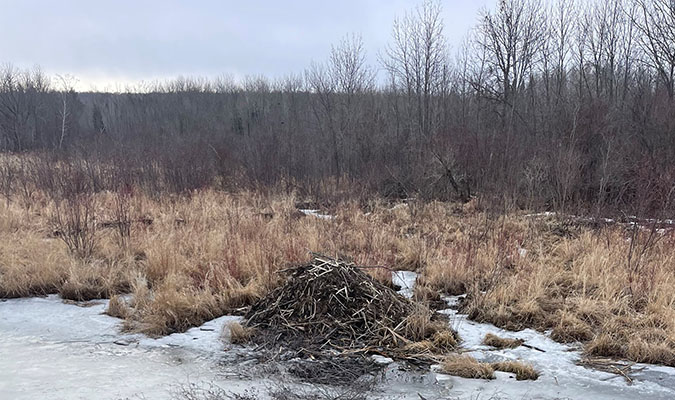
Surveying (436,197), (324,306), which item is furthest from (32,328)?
(436,197)

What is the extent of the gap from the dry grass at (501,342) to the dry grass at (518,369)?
0.44m

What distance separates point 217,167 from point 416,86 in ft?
29.4

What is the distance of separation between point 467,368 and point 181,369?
250 centimetres

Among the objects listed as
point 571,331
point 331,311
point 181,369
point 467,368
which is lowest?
point 181,369

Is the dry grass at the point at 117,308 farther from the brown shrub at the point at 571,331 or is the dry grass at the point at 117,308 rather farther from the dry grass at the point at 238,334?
the brown shrub at the point at 571,331

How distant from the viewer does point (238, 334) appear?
15.3 feet

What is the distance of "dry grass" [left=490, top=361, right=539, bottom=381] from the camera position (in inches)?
152

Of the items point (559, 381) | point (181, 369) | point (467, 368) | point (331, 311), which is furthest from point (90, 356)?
point (559, 381)

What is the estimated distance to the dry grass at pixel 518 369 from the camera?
3.87 meters

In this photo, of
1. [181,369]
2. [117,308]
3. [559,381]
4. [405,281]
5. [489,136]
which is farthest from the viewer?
[489,136]

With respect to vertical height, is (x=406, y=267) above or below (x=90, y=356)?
above

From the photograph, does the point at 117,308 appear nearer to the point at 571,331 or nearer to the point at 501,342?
the point at 501,342

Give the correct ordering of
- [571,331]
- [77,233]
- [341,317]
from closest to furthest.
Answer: [571,331] → [341,317] → [77,233]

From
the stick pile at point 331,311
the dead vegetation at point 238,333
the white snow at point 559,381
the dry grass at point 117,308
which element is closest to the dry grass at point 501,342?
the white snow at point 559,381
